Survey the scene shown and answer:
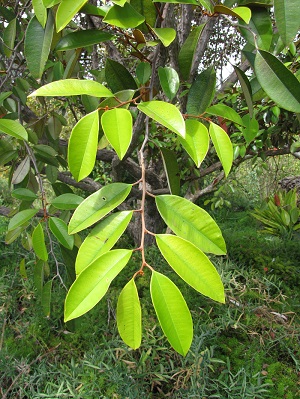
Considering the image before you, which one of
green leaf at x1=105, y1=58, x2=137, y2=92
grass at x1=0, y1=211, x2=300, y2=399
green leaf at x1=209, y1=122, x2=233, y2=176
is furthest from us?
grass at x1=0, y1=211, x2=300, y2=399

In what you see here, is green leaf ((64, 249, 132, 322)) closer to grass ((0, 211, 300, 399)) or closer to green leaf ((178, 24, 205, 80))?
green leaf ((178, 24, 205, 80))

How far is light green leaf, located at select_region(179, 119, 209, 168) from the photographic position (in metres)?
0.42

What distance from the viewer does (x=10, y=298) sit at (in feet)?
5.85

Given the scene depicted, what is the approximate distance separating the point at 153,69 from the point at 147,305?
50.5 inches

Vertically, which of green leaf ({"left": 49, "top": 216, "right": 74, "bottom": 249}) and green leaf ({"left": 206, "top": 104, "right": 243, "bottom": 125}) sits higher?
green leaf ({"left": 206, "top": 104, "right": 243, "bottom": 125})

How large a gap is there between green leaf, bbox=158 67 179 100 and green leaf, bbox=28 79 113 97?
0.38 ft

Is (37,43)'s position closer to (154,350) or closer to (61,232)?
(61,232)

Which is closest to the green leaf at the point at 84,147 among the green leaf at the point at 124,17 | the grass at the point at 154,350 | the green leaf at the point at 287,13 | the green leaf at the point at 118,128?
the green leaf at the point at 118,128

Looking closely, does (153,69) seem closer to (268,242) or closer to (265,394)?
(265,394)

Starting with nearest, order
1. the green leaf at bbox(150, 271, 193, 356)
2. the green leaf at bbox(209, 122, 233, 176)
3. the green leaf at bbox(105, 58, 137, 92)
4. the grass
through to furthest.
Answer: the green leaf at bbox(150, 271, 193, 356), the green leaf at bbox(209, 122, 233, 176), the green leaf at bbox(105, 58, 137, 92), the grass

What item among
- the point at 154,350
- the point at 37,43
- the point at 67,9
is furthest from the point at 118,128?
the point at 154,350

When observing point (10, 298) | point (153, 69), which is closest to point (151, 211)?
point (10, 298)

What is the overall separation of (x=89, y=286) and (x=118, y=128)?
0.57 ft

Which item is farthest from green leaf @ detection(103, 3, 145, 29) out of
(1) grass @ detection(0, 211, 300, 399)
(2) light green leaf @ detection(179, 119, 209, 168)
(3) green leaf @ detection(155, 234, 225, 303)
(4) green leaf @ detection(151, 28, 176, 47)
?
(1) grass @ detection(0, 211, 300, 399)
